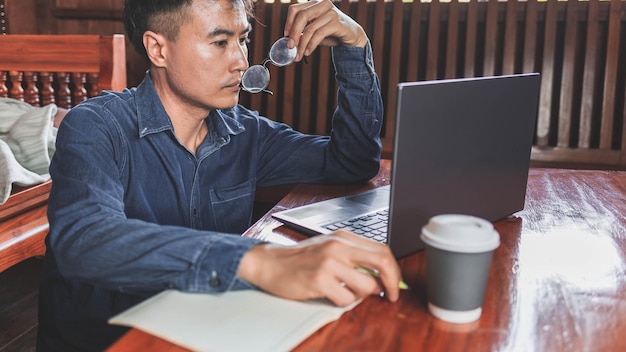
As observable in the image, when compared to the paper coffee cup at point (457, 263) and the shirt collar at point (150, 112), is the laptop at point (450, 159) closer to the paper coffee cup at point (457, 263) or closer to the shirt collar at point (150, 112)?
the paper coffee cup at point (457, 263)

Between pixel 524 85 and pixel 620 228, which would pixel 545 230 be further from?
pixel 524 85

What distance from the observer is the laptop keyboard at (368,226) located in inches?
42.3

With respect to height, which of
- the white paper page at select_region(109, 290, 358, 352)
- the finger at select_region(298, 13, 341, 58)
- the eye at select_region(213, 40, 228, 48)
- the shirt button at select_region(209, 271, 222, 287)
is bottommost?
the white paper page at select_region(109, 290, 358, 352)

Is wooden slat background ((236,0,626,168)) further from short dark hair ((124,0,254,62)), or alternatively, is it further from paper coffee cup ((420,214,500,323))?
paper coffee cup ((420,214,500,323))

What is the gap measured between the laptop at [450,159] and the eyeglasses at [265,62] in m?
0.32

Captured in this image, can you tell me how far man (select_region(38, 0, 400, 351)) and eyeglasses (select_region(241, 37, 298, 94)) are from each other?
0.16 ft

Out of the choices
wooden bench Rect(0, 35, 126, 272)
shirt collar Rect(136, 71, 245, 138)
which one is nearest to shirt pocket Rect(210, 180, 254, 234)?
shirt collar Rect(136, 71, 245, 138)

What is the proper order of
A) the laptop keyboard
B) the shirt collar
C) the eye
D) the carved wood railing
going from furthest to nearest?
the carved wood railing → the eye → the shirt collar → the laptop keyboard

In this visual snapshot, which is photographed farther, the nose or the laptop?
the nose

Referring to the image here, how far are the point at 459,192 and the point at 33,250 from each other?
1.61 metres

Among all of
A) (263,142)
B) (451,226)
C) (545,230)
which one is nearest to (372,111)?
(263,142)

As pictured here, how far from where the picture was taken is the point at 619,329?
739 mm

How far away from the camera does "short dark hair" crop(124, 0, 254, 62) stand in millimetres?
1392

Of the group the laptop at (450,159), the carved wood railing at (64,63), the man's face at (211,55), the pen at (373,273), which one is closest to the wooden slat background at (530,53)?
the carved wood railing at (64,63)
